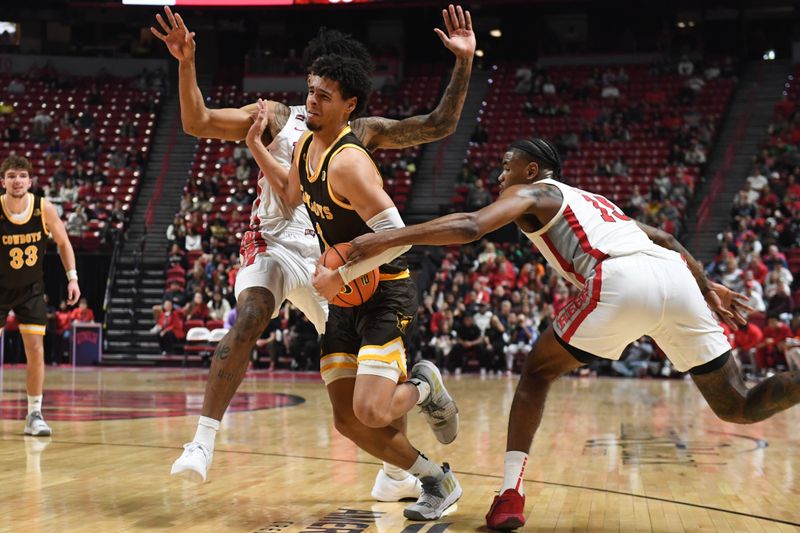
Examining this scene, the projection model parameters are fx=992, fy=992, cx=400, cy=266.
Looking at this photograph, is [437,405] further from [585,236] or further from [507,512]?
[585,236]

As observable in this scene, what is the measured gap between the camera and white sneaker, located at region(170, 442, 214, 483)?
407 centimetres

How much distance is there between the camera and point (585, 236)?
161 inches

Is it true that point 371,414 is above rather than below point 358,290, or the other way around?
below

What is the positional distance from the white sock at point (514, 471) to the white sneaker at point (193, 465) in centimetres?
124

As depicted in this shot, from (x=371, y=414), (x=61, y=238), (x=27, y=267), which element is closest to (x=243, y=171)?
(x=61, y=238)

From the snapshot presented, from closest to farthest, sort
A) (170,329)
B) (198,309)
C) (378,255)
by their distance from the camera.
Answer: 1. (378,255)
2. (198,309)
3. (170,329)

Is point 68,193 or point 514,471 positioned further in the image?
point 68,193

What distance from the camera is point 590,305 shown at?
4.00 m

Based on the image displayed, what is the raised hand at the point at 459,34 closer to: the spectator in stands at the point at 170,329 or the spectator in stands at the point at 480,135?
the spectator in stands at the point at 170,329

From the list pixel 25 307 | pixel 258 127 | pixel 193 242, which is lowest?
pixel 25 307

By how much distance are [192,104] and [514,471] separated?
2201 mm

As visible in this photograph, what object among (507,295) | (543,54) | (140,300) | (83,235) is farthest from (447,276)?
(543,54)

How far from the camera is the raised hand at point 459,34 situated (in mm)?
4727

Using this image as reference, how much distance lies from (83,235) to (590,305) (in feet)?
57.7
